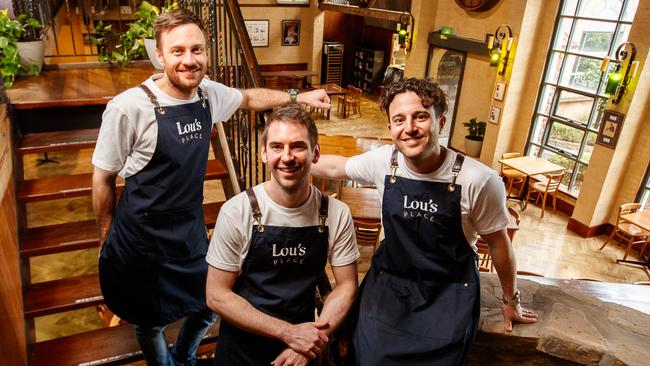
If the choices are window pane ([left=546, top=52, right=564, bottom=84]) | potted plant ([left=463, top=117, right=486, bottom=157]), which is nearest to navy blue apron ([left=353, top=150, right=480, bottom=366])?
window pane ([left=546, top=52, right=564, bottom=84])

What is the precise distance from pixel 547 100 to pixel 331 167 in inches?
296

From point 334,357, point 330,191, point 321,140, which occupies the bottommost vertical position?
point 330,191

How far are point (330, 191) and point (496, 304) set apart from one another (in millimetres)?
A: 5528

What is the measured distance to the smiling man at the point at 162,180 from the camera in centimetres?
195

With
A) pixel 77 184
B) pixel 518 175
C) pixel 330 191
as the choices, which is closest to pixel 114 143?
pixel 77 184

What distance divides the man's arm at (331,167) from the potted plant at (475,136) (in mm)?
7846

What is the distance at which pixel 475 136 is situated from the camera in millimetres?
9383

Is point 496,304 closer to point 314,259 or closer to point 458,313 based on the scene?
point 458,313

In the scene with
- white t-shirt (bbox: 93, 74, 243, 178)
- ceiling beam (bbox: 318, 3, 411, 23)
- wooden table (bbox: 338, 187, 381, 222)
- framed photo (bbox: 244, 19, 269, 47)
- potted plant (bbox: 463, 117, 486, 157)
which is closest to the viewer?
white t-shirt (bbox: 93, 74, 243, 178)

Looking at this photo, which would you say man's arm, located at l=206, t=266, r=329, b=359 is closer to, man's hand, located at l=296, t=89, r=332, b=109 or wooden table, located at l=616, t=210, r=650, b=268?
man's hand, located at l=296, t=89, r=332, b=109

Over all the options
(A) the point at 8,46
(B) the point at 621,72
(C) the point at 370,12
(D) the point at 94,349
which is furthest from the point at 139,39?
(C) the point at 370,12

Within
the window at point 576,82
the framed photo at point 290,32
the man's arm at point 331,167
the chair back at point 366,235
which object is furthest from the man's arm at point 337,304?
the framed photo at point 290,32

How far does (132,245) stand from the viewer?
6.95 feet

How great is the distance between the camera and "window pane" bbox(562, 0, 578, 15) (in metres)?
7.63
